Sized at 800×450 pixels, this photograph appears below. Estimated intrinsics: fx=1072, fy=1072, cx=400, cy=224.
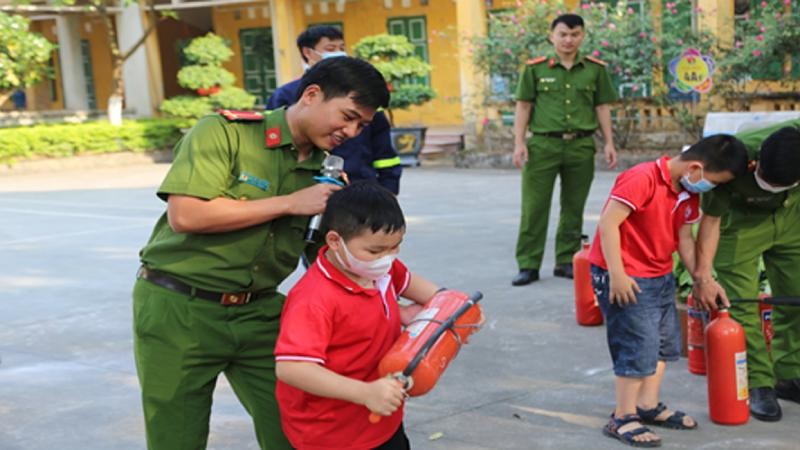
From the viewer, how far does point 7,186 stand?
17.9 meters

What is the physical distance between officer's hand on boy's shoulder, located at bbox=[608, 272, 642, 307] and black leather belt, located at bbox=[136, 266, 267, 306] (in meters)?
1.69

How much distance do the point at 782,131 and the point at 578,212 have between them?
12.1 ft

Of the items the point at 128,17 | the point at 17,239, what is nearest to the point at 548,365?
the point at 17,239

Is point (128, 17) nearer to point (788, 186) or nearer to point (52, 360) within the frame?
point (52, 360)

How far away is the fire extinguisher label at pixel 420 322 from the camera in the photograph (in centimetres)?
280

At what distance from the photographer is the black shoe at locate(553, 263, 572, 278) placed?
797 cm

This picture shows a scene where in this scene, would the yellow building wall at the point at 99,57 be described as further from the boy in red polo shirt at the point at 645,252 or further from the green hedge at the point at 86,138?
the boy in red polo shirt at the point at 645,252

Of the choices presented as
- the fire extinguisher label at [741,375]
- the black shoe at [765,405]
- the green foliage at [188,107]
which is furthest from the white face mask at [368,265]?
the green foliage at [188,107]

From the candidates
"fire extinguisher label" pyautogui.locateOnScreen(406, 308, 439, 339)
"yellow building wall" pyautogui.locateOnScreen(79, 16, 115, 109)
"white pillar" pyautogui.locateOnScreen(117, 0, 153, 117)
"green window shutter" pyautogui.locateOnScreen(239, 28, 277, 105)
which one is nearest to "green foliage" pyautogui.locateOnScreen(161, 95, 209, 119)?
"white pillar" pyautogui.locateOnScreen(117, 0, 153, 117)

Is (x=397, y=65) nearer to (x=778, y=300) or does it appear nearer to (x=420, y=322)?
(x=778, y=300)

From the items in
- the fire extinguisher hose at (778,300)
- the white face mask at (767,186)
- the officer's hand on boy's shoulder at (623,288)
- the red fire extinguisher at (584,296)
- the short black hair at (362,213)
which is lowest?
the red fire extinguisher at (584,296)

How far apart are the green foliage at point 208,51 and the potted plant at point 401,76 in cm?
415

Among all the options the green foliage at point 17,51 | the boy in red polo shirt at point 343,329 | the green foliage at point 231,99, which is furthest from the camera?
the green foliage at point 231,99

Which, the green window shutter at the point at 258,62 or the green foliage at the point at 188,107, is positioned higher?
the green window shutter at the point at 258,62
